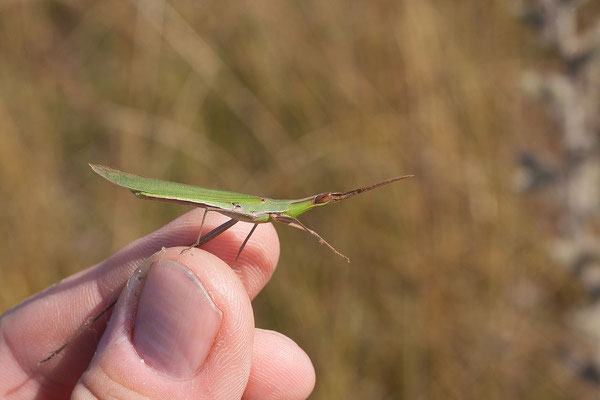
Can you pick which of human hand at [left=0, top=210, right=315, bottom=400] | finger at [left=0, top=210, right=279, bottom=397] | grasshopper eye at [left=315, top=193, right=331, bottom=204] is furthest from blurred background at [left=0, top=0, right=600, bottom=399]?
human hand at [left=0, top=210, right=315, bottom=400]

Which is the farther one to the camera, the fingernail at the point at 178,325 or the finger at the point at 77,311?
the finger at the point at 77,311

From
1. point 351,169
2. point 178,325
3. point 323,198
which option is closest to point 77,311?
point 178,325

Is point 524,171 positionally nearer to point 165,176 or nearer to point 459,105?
point 459,105

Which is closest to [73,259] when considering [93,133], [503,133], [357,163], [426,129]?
[93,133]

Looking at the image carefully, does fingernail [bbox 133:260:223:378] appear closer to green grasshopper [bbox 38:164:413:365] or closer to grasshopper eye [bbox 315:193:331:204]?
green grasshopper [bbox 38:164:413:365]

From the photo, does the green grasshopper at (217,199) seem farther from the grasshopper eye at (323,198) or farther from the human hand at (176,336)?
the human hand at (176,336)

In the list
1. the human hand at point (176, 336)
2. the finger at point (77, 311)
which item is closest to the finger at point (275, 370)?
the finger at point (77, 311)
